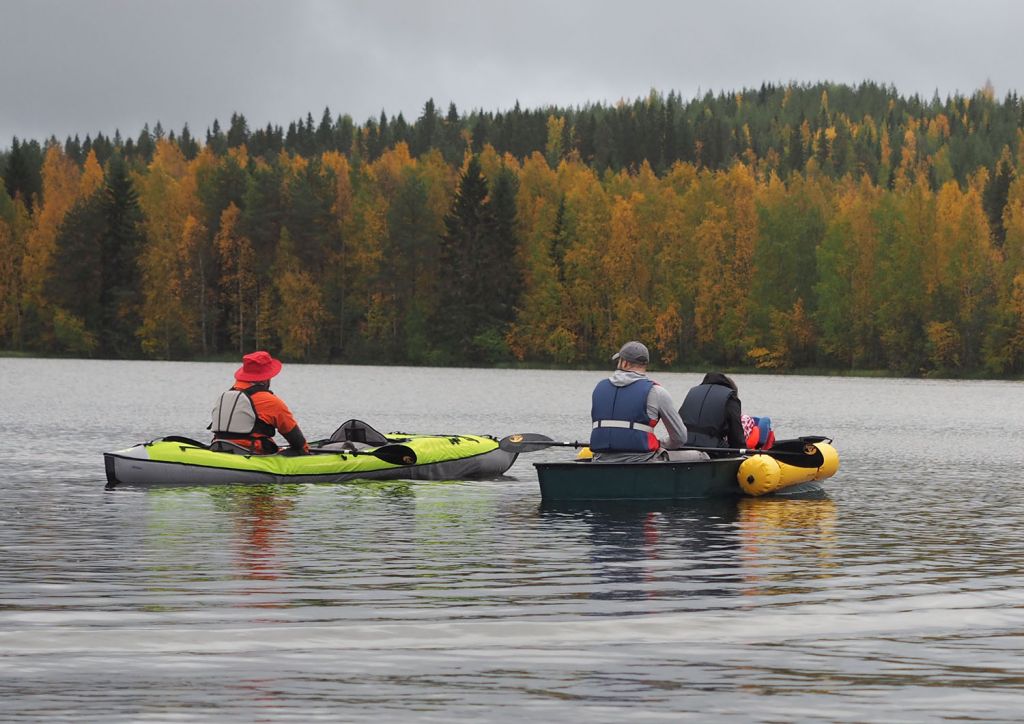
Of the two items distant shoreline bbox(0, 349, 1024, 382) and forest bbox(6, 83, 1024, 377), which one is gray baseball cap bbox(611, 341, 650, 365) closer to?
distant shoreline bbox(0, 349, 1024, 382)

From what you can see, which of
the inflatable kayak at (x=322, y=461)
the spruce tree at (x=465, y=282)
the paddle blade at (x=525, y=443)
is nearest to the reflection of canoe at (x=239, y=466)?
the inflatable kayak at (x=322, y=461)

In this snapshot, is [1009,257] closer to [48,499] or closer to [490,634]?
[48,499]

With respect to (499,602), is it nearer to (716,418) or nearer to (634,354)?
(634,354)

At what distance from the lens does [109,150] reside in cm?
18338

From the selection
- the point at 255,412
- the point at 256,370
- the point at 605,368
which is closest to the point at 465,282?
the point at 605,368

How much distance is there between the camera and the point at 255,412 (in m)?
21.4

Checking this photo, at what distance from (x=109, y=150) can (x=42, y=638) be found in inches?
7123

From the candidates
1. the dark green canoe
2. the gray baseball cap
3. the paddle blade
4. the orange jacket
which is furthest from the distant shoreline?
the gray baseball cap

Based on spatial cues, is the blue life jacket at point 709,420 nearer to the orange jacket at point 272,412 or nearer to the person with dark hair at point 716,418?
the person with dark hair at point 716,418

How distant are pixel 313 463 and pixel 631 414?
201 inches

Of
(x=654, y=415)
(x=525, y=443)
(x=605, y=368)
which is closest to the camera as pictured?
(x=654, y=415)

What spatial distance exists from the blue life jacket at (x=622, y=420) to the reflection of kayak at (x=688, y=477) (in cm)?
41

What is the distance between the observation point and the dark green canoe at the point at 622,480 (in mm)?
19344

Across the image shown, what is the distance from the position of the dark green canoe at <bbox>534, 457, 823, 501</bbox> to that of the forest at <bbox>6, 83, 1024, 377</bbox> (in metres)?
73.7
